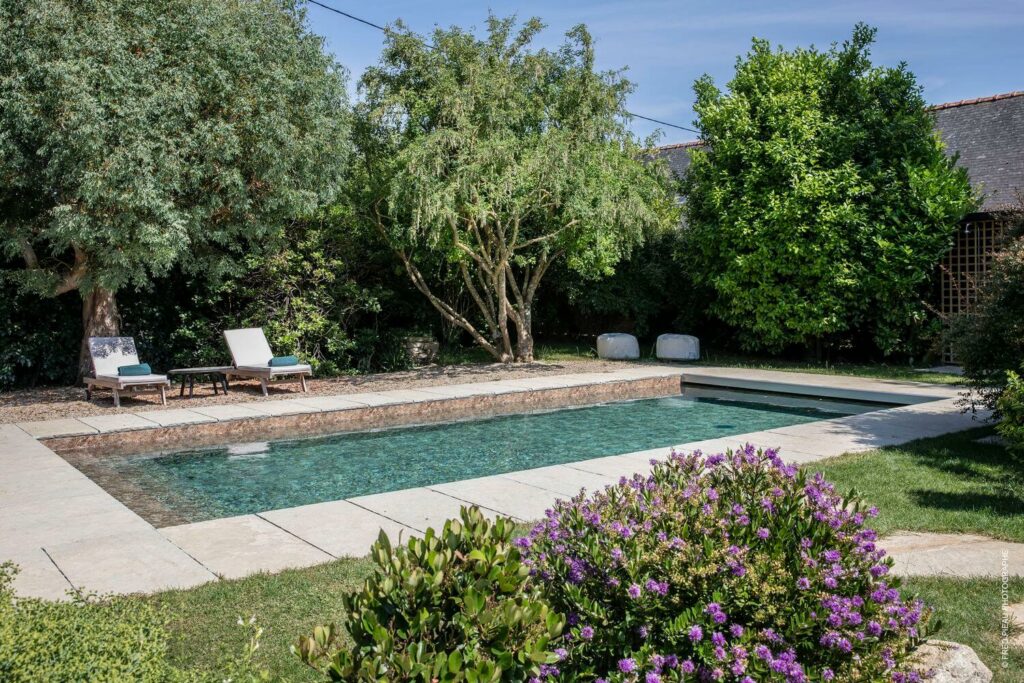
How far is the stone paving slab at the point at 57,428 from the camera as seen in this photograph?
871 cm

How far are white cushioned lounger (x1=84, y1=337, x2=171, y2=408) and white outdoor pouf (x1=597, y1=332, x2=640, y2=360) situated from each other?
371 inches

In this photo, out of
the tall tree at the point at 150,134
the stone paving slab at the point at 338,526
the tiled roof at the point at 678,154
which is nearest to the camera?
the stone paving slab at the point at 338,526

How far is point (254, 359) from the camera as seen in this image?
12.8 m

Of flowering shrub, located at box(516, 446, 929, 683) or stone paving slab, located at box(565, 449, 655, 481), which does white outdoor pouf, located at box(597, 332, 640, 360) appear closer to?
stone paving slab, located at box(565, 449, 655, 481)

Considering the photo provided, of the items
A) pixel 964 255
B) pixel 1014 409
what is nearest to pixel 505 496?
pixel 1014 409

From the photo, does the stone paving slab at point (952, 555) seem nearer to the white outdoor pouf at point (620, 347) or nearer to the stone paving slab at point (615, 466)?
the stone paving slab at point (615, 466)

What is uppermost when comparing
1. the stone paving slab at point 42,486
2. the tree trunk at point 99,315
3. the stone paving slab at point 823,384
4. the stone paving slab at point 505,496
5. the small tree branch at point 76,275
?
the small tree branch at point 76,275

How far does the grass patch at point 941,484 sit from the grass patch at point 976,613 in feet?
2.38

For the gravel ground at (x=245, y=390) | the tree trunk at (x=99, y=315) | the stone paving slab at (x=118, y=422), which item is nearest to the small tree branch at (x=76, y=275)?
the tree trunk at (x=99, y=315)

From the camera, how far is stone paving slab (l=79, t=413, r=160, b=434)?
8975 millimetres

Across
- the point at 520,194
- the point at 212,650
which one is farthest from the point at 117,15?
the point at 212,650

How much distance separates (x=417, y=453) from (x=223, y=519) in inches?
139

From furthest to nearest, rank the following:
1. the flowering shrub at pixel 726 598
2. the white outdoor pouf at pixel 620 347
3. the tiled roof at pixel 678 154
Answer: the tiled roof at pixel 678 154
the white outdoor pouf at pixel 620 347
the flowering shrub at pixel 726 598

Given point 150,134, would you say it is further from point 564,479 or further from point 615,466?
point 615,466
